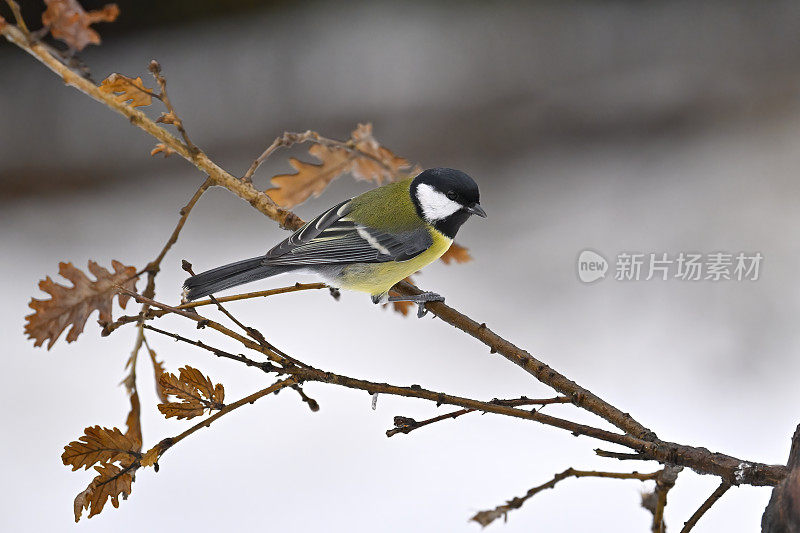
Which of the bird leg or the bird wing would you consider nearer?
the bird leg

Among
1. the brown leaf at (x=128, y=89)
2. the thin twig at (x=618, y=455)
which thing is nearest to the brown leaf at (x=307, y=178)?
the brown leaf at (x=128, y=89)

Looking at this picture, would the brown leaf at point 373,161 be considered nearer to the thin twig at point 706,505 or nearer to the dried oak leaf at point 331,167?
the dried oak leaf at point 331,167

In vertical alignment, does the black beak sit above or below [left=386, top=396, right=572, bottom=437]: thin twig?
above

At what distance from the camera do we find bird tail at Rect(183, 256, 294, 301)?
920 millimetres

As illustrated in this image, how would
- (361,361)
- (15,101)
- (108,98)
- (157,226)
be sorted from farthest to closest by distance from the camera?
1. (15,101)
2. (157,226)
3. (361,361)
4. (108,98)

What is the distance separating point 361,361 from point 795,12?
194 centimetres

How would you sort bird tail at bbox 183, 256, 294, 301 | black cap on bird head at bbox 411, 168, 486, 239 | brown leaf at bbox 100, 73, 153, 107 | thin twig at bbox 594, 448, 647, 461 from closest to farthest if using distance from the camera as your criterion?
thin twig at bbox 594, 448, 647, 461 → brown leaf at bbox 100, 73, 153, 107 → bird tail at bbox 183, 256, 294, 301 → black cap on bird head at bbox 411, 168, 486, 239

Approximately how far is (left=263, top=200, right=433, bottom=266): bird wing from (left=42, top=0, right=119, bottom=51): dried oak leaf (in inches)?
15.5

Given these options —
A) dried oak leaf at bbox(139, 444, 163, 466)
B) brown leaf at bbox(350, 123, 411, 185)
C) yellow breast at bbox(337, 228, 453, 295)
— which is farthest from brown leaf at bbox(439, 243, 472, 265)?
dried oak leaf at bbox(139, 444, 163, 466)

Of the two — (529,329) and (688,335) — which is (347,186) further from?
(688,335)

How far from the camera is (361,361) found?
1849 mm

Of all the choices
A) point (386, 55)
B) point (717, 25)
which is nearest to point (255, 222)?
point (386, 55)

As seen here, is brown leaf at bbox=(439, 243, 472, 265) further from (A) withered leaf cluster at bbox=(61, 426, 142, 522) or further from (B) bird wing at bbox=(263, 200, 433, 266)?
(A) withered leaf cluster at bbox=(61, 426, 142, 522)

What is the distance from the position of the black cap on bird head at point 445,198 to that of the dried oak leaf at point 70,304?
42cm
